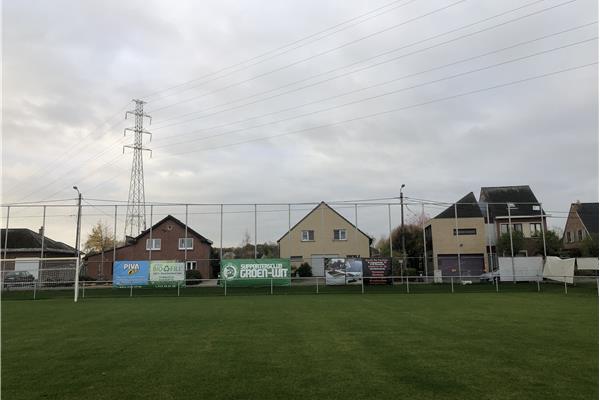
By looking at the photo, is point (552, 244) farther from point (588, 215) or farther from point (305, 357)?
point (305, 357)

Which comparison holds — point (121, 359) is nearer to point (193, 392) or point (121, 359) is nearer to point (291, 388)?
point (193, 392)

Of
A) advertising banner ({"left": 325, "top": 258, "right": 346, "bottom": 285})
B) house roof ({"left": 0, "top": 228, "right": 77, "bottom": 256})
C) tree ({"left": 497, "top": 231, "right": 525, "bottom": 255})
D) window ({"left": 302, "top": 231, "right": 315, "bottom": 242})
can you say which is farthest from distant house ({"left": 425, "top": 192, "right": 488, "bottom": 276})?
house roof ({"left": 0, "top": 228, "right": 77, "bottom": 256})

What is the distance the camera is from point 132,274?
2778cm

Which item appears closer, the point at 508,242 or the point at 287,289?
the point at 287,289

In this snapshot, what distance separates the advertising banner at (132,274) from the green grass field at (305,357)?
46.1 ft

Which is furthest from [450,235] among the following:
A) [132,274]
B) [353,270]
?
[132,274]

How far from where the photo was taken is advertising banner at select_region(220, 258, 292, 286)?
1110 inches

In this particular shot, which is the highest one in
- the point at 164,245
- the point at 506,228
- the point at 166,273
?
the point at 506,228

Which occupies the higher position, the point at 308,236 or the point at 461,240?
the point at 308,236

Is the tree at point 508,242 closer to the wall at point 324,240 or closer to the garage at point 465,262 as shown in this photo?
the garage at point 465,262

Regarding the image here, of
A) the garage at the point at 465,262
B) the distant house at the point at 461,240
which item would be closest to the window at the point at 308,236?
the distant house at the point at 461,240

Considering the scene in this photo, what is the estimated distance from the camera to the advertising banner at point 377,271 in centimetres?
2862

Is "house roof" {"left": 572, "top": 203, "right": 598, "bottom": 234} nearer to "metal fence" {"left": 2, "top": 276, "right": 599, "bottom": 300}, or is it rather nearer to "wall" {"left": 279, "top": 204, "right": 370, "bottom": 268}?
"wall" {"left": 279, "top": 204, "right": 370, "bottom": 268}

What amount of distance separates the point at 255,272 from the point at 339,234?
22527 millimetres
